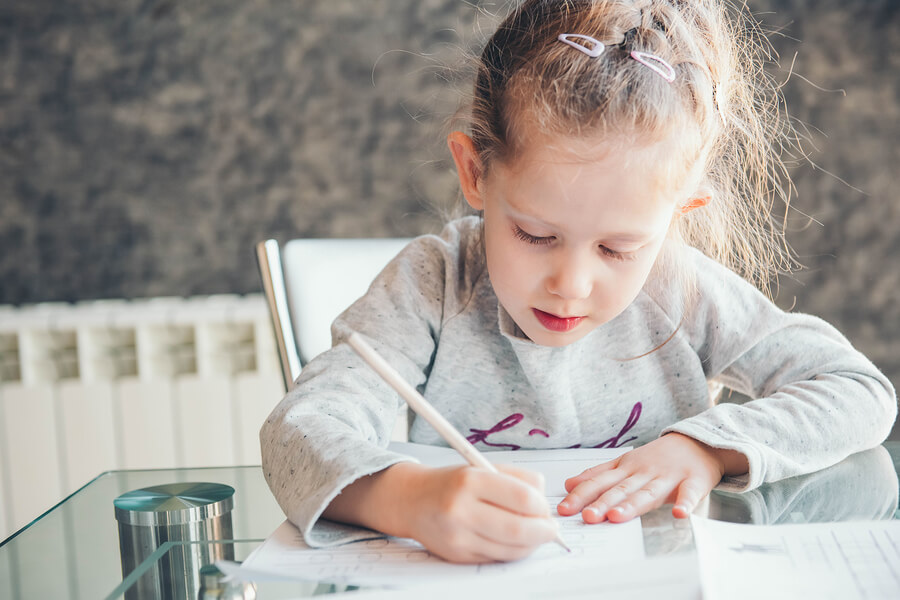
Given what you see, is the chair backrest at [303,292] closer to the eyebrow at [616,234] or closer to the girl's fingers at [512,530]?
the eyebrow at [616,234]

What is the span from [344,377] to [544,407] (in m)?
0.22

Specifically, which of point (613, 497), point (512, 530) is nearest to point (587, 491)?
point (613, 497)

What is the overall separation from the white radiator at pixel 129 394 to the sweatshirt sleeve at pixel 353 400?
0.80 m

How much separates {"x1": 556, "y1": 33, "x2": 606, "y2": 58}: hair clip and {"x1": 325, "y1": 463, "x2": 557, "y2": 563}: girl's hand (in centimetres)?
32

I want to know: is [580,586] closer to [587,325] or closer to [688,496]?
[688,496]

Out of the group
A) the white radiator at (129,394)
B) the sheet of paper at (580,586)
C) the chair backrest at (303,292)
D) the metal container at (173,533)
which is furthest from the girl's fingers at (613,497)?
the white radiator at (129,394)

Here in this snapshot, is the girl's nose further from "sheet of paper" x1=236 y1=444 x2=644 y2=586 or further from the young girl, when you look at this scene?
"sheet of paper" x1=236 y1=444 x2=644 y2=586

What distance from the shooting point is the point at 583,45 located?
2.05 feet

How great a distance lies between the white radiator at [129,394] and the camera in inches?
60.1

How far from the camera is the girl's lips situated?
2.16 ft

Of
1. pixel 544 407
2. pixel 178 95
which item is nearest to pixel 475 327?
pixel 544 407

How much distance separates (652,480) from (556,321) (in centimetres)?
15

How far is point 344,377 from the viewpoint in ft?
2.18

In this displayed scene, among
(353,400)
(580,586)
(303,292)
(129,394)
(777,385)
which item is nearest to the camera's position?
(580,586)
